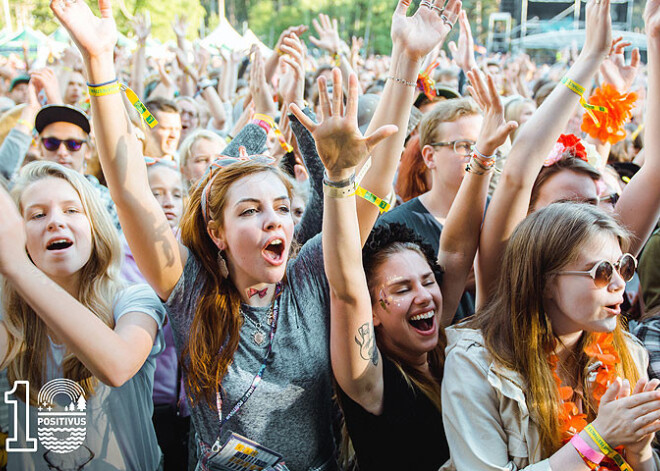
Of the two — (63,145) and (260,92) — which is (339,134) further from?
(63,145)

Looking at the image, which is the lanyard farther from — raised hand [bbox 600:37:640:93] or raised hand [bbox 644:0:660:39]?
raised hand [bbox 600:37:640:93]

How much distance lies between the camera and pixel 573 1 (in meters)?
32.7

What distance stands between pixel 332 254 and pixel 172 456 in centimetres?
170

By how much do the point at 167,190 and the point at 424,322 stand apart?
2.06 metres

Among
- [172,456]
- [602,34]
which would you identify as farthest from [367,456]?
[602,34]

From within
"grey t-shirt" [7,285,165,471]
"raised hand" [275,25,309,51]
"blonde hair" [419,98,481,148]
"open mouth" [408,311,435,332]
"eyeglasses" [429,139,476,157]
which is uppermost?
"raised hand" [275,25,309,51]

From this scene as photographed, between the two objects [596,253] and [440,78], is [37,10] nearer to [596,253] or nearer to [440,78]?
[440,78]

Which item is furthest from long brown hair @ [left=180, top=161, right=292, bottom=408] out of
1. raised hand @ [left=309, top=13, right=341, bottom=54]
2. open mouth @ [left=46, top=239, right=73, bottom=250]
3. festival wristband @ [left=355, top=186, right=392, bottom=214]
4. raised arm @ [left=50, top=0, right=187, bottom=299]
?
raised hand @ [left=309, top=13, right=341, bottom=54]

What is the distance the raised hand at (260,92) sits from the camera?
9.85 ft

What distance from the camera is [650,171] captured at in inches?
89.3

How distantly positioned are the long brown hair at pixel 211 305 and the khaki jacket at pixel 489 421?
72 centimetres

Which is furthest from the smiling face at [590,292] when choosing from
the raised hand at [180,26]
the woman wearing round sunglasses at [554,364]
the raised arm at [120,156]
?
the raised hand at [180,26]

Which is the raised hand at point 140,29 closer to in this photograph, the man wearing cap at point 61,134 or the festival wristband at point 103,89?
the man wearing cap at point 61,134

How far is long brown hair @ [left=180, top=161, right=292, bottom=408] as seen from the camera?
1881 mm
